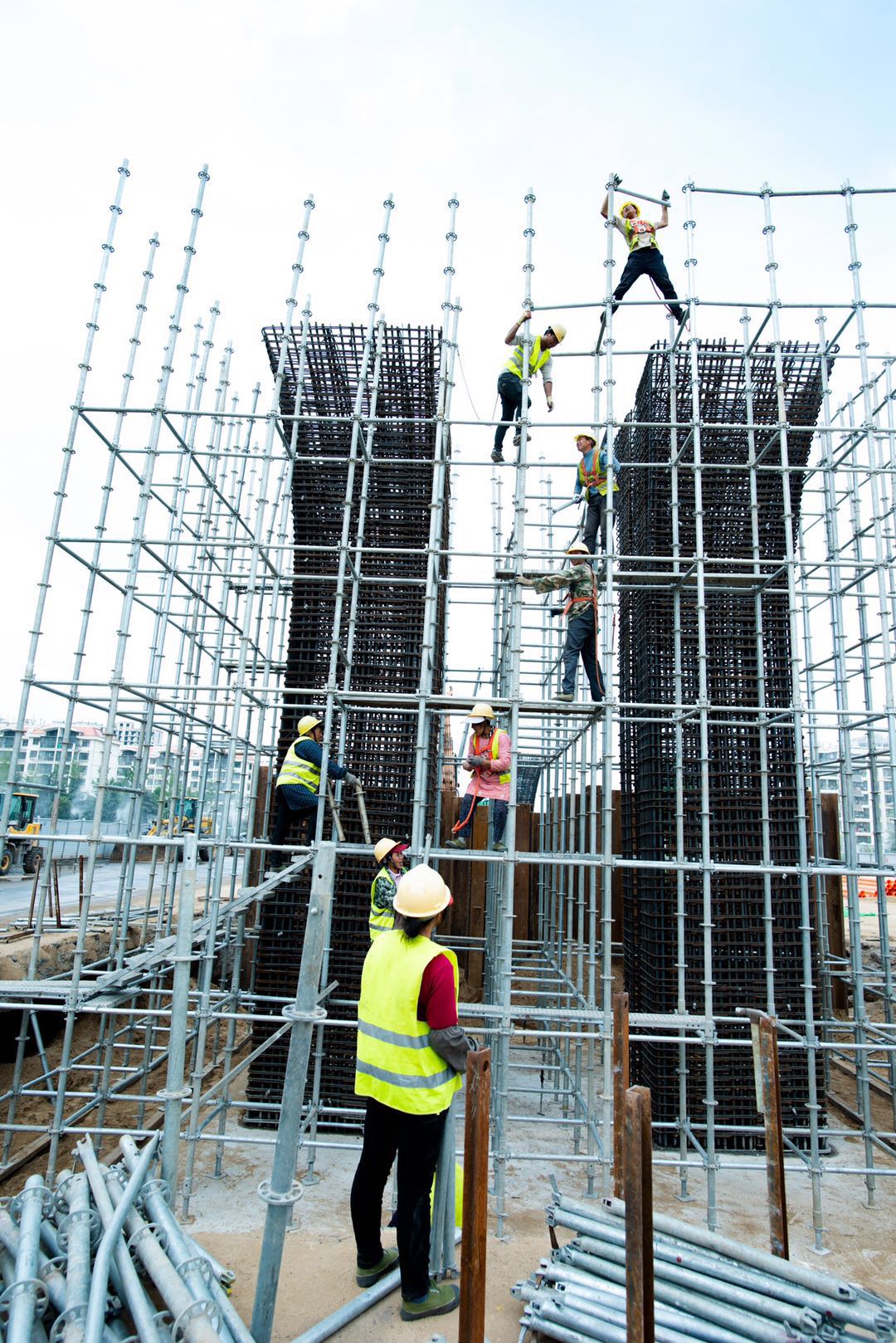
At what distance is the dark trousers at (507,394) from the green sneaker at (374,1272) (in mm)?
6580

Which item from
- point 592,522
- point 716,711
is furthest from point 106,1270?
point 592,522

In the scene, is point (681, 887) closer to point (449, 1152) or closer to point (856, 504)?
point (449, 1152)

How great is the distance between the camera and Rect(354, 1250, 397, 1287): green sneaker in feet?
14.8

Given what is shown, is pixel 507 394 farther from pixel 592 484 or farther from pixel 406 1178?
pixel 406 1178

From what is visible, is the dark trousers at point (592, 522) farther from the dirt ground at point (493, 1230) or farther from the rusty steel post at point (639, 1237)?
the rusty steel post at point (639, 1237)

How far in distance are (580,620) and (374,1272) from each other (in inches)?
194

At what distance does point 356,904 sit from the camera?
304 inches

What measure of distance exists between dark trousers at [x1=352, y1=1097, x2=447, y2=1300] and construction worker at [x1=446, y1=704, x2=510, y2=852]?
8.57 ft

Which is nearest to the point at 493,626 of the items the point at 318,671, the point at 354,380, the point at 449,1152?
the point at 318,671

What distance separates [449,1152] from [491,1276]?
912 millimetres

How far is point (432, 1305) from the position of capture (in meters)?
4.23

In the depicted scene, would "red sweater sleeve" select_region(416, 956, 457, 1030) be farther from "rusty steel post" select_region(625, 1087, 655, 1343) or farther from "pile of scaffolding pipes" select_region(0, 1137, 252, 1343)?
"pile of scaffolding pipes" select_region(0, 1137, 252, 1343)

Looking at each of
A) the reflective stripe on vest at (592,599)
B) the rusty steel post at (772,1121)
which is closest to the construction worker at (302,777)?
the reflective stripe on vest at (592,599)

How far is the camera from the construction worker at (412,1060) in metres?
4.04
